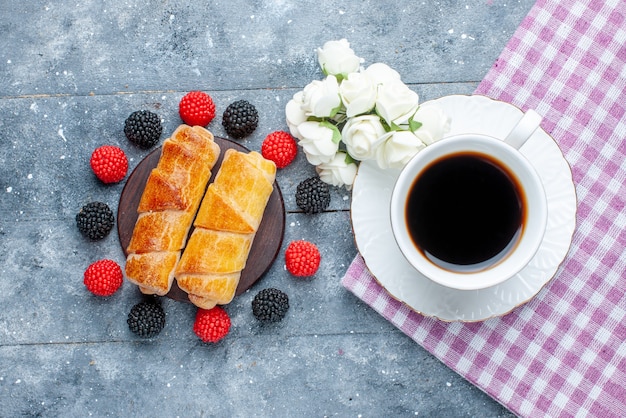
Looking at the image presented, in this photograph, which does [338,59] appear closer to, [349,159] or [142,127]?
[349,159]

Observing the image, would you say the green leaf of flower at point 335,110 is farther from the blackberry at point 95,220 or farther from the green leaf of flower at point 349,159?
the blackberry at point 95,220

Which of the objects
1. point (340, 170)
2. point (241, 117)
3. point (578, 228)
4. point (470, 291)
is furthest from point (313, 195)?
point (578, 228)

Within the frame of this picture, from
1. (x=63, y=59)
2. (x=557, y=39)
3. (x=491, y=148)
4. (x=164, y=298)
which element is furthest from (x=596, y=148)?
(x=63, y=59)

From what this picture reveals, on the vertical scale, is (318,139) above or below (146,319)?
above

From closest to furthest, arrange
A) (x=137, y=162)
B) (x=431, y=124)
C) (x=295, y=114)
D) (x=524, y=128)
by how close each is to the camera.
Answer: (x=524, y=128)
(x=431, y=124)
(x=295, y=114)
(x=137, y=162)

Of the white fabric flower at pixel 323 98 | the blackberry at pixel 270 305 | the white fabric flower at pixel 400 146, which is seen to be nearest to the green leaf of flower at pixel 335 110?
the white fabric flower at pixel 323 98

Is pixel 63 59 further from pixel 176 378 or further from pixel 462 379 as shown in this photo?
pixel 462 379

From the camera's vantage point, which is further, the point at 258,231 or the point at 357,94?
the point at 258,231
